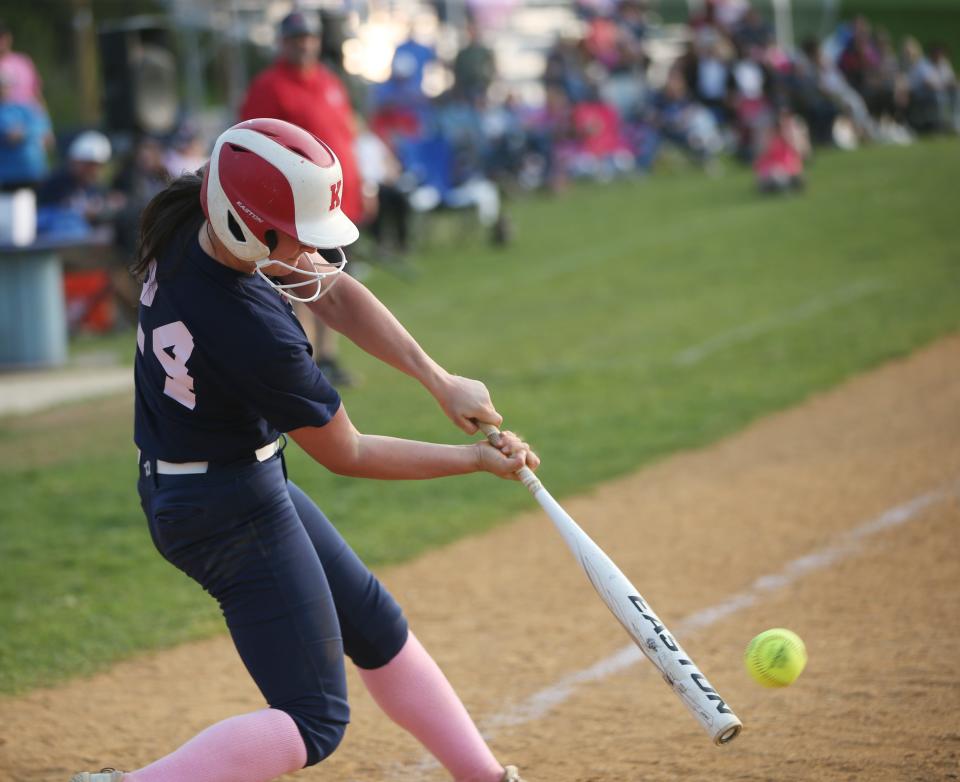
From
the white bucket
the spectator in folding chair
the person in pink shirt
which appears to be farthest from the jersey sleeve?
the spectator in folding chair

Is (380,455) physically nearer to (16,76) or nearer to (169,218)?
(169,218)

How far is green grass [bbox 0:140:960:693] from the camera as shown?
6.64 m

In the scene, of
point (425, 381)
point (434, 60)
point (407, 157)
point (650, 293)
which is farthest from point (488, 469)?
point (434, 60)

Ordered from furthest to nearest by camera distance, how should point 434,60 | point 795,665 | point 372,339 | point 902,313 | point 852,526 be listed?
point 434,60 < point 902,313 < point 852,526 < point 795,665 < point 372,339

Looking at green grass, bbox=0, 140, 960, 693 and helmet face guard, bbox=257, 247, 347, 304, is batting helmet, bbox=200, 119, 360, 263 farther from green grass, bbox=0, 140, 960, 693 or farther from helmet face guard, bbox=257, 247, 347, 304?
green grass, bbox=0, 140, 960, 693

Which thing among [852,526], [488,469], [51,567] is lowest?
[51,567]

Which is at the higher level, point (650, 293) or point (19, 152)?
point (19, 152)

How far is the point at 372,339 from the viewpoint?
3.62 meters

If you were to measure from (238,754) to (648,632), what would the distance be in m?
1.18

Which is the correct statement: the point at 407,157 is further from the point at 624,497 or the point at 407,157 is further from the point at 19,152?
the point at 624,497

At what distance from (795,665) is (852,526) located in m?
2.88

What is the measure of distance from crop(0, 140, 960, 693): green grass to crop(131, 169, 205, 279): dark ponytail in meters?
2.77

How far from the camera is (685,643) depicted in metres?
5.20

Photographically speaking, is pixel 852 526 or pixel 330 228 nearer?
pixel 330 228
